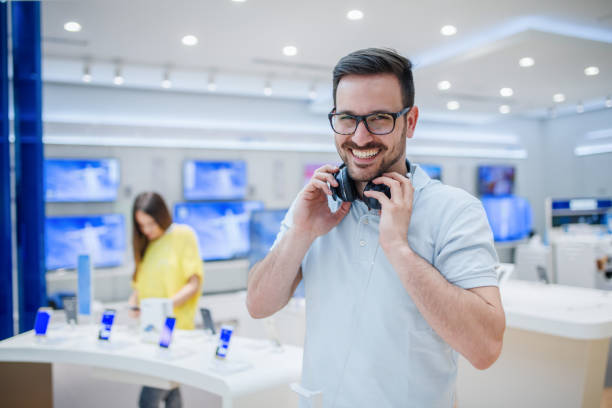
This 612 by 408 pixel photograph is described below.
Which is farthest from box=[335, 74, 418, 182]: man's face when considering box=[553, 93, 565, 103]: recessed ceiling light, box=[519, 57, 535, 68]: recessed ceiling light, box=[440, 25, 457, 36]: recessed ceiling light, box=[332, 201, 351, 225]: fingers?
box=[553, 93, 565, 103]: recessed ceiling light

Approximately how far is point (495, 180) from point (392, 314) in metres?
9.16

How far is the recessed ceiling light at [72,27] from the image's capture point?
4.29 metres

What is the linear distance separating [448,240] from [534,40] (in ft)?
13.7

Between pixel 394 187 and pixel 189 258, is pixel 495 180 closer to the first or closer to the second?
pixel 189 258

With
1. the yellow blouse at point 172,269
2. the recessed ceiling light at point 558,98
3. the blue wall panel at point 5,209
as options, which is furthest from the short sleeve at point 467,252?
the recessed ceiling light at point 558,98

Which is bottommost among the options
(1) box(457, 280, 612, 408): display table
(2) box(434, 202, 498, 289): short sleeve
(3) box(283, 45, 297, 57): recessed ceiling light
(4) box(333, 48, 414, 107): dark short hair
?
(1) box(457, 280, 612, 408): display table

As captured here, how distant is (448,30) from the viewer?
15.1ft

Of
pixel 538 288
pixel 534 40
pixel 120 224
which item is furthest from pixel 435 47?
pixel 120 224

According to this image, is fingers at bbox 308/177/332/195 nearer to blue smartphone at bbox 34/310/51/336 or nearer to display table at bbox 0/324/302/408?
display table at bbox 0/324/302/408

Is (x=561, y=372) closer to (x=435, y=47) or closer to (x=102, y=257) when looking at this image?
→ (x=435, y=47)

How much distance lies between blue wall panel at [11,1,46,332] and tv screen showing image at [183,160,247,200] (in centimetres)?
325

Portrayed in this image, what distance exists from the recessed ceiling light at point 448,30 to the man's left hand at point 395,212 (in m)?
3.87

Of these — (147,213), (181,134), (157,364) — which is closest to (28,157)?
(147,213)

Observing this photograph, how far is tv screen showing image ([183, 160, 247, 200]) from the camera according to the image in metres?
6.59
